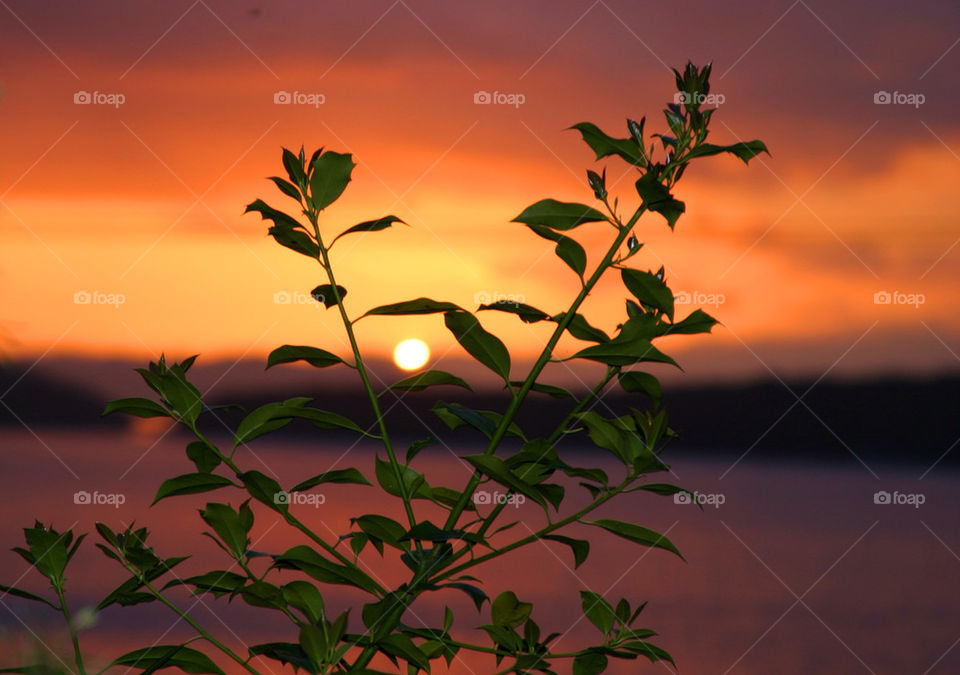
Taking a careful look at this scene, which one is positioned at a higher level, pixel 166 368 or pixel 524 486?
pixel 166 368

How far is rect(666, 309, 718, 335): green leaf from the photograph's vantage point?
862 millimetres

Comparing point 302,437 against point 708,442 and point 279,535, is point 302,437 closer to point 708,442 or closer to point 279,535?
point 708,442

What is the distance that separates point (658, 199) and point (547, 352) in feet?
0.57

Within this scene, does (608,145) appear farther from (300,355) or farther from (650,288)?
(300,355)

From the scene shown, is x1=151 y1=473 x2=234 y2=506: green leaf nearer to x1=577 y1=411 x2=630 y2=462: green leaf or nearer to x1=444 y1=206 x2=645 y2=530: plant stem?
x1=444 y1=206 x2=645 y2=530: plant stem

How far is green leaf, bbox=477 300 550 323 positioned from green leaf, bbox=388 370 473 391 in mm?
102

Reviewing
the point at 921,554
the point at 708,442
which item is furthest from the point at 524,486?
the point at 708,442

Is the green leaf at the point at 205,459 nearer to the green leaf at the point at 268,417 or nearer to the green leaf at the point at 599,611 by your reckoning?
the green leaf at the point at 268,417

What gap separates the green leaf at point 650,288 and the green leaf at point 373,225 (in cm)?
23

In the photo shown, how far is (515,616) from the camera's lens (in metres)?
1.04

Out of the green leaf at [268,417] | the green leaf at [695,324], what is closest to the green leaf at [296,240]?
the green leaf at [268,417]

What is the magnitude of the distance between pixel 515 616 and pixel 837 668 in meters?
2.26

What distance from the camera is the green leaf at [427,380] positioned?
0.96 meters

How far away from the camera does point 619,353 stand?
87cm
